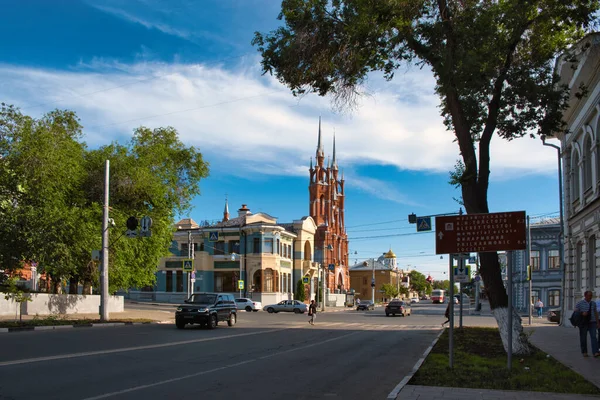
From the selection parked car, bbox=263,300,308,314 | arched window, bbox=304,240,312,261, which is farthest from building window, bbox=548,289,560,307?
arched window, bbox=304,240,312,261

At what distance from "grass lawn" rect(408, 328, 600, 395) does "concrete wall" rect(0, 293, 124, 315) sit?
2350 cm

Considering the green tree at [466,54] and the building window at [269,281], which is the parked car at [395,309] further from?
the green tree at [466,54]

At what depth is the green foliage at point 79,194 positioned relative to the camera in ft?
93.4

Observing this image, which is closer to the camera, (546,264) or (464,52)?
(464,52)

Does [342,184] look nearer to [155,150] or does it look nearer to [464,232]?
[155,150]

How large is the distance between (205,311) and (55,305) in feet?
41.0

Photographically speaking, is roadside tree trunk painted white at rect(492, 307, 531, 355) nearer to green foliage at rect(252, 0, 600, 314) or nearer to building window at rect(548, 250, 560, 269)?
green foliage at rect(252, 0, 600, 314)

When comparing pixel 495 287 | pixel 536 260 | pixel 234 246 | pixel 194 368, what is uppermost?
pixel 234 246

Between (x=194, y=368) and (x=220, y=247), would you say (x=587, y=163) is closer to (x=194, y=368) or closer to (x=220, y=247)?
(x=194, y=368)

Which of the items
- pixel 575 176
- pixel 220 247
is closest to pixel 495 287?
pixel 575 176

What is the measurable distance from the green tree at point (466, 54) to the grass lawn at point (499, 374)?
3.23 feet

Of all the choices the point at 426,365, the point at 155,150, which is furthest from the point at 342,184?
the point at 426,365

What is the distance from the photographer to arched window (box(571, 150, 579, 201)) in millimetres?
27594

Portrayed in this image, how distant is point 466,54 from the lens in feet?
44.7
